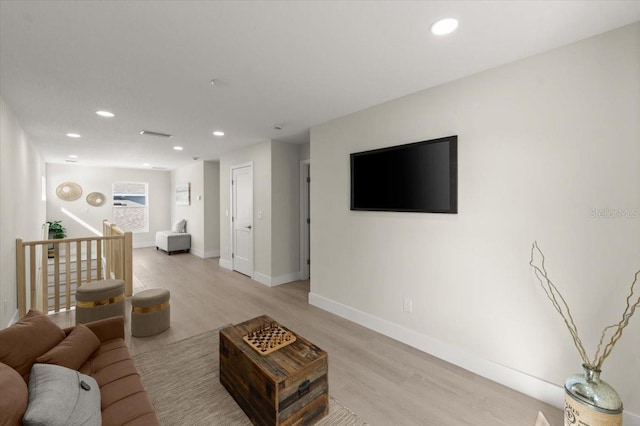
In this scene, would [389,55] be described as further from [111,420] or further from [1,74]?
[1,74]

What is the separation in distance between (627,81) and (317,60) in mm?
2006

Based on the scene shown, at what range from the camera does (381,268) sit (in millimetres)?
3043

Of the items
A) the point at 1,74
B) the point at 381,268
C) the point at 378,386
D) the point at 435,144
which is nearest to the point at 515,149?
the point at 435,144

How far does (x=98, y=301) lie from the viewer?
297 cm

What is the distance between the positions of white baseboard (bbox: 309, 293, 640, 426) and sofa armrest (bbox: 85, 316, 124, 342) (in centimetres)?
229

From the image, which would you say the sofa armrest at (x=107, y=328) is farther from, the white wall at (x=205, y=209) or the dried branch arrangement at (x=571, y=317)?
the white wall at (x=205, y=209)

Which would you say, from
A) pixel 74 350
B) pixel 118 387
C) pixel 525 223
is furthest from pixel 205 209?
pixel 525 223

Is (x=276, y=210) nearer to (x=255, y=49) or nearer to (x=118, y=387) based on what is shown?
(x=255, y=49)

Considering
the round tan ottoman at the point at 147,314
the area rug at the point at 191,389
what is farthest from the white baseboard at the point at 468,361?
the round tan ottoman at the point at 147,314

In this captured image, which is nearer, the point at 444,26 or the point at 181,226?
the point at 444,26

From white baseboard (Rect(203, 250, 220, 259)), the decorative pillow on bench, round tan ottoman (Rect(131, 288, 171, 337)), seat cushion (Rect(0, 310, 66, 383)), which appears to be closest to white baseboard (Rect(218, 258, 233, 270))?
white baseboard (Rect(203, 250, 220, 259))

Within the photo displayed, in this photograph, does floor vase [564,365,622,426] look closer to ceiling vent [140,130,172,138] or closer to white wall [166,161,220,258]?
ceiling vent [140,130,172,138]

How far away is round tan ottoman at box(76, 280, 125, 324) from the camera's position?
293 centimetres

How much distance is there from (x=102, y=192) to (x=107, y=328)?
25.9 feet
